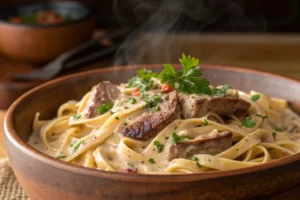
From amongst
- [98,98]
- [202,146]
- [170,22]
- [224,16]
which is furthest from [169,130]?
[224,16]

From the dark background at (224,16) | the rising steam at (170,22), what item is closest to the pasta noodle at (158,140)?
the rising steam at (170,22)

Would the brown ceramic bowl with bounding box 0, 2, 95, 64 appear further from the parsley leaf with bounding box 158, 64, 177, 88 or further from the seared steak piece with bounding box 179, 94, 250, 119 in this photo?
the seared steak piece with bounding box 179, 94, 250, 119

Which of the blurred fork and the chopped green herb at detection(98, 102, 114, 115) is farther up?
the chopped green herb at detection(98, 102, 114, 115)

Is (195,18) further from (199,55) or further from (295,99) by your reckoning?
(295,99)

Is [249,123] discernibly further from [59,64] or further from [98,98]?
[59,64]

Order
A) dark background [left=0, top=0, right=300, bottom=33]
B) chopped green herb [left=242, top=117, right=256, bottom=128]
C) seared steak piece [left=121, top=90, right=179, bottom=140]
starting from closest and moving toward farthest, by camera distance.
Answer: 1. seared steak piece [left=121, top=90, right=179, bottom=140]
2. chopped green herb [left=242, top=117, right=256, bottom=128]
3. dark background [left=0, top=0, right=300, bottom=33]

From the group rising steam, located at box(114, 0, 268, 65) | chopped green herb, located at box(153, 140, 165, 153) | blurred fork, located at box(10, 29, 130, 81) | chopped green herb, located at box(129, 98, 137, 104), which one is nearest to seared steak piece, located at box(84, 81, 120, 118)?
chopped green herb, located at box(129, 98, 137, 104)
